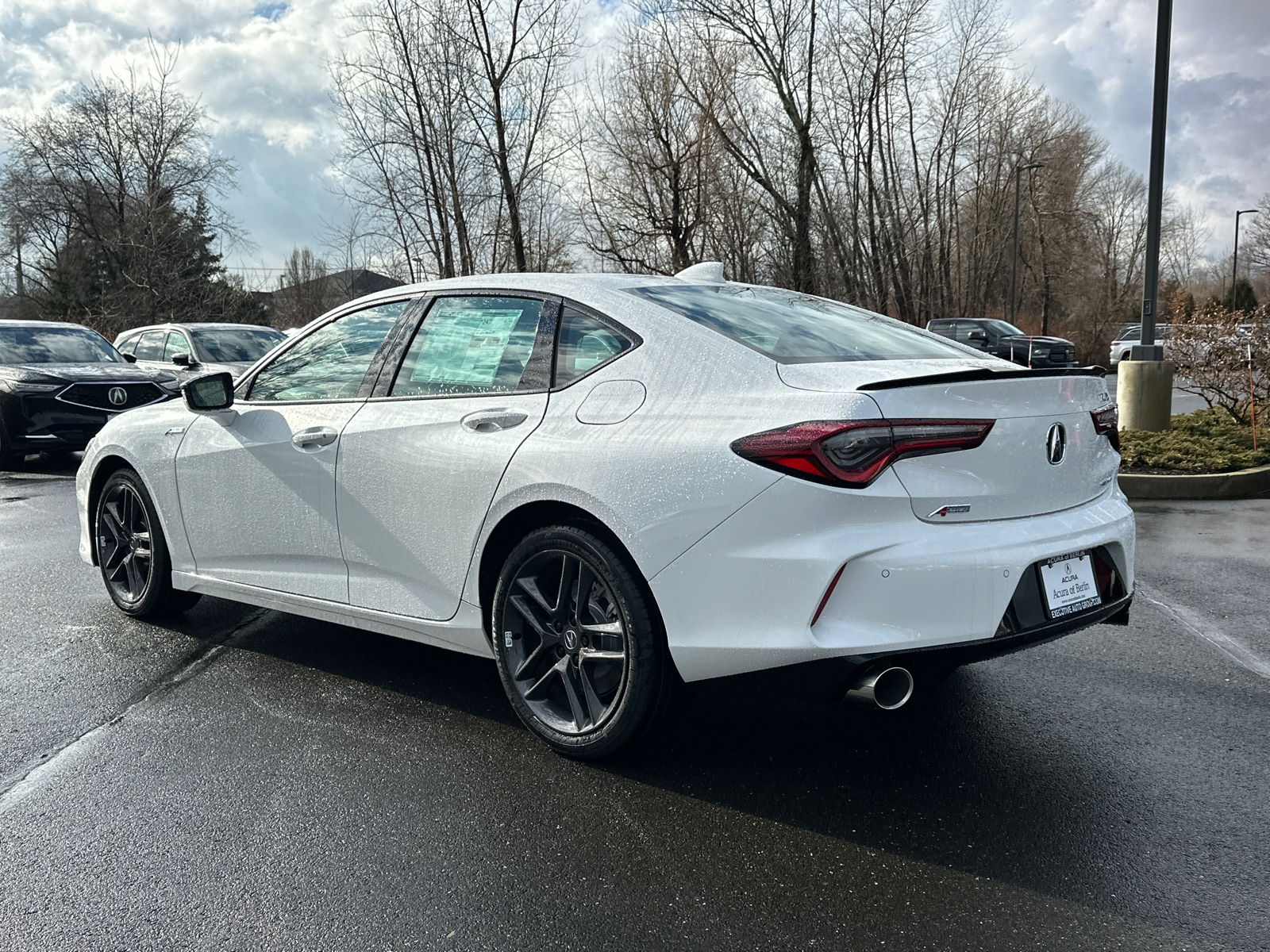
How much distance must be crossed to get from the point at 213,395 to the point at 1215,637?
4564 mm

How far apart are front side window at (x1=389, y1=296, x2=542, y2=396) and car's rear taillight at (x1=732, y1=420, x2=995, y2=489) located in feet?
3.58

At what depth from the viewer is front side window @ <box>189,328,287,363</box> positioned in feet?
45.7

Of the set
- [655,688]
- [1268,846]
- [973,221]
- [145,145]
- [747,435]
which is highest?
[145,145]

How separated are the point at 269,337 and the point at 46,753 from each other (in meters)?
12.1

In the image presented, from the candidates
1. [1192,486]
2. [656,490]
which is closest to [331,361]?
[656,490]

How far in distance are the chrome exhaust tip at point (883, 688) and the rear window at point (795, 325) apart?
0.94 metres

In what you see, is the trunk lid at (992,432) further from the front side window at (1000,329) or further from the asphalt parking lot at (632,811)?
the front side window at (1000,329)

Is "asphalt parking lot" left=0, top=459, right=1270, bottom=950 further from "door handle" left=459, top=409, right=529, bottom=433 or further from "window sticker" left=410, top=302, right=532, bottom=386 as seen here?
"window sticker" left=410, top=302, right=532, bottom=386

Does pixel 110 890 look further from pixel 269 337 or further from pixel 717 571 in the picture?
pixel 269 337

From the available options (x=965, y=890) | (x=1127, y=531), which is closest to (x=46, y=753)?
(x=965, y=890)

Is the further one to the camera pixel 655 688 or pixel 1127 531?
pixel 1127 531

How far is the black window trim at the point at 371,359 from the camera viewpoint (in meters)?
3.89

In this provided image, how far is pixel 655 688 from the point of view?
3004 mm

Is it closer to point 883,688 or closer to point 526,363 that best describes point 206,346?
point 526,363
